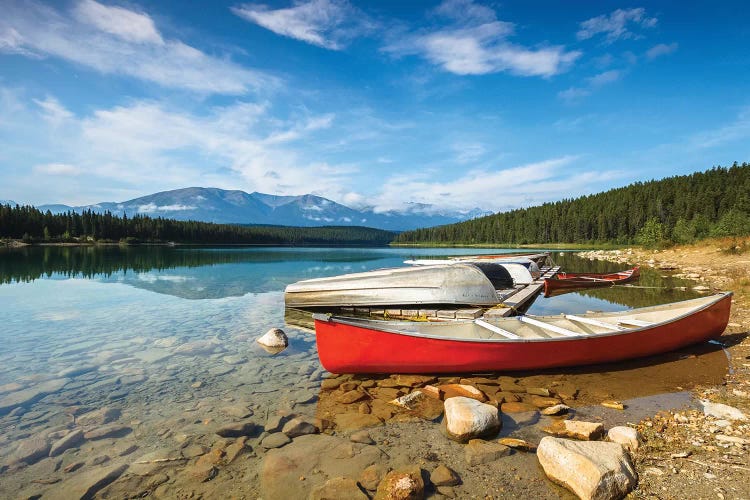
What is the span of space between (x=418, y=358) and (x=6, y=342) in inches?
558

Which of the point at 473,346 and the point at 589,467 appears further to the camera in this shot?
the point at 473,346

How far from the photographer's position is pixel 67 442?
6125 millimetres

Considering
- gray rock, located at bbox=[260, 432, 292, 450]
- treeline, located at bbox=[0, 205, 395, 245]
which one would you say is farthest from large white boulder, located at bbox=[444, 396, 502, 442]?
treeline, located at bbox=[0, 205, 395, 245]

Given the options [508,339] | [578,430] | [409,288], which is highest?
[409,288]

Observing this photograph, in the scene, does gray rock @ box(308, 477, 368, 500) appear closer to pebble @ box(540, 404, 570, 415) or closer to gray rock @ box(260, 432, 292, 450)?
gray rock @ box(260, 432, 292, 450)

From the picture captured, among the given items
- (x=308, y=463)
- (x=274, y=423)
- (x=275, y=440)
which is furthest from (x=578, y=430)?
(x=274, y=423)

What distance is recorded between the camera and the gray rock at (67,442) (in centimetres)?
587

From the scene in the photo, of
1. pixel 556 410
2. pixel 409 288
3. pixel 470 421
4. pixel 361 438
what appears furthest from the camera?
pixel 409 288

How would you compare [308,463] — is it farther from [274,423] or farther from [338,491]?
[274,423]

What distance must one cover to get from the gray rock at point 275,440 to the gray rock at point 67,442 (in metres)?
3.07

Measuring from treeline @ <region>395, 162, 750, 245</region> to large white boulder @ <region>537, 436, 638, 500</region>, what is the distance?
68.2m

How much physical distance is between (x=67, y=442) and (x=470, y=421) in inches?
257

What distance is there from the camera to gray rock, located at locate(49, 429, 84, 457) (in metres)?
5.87

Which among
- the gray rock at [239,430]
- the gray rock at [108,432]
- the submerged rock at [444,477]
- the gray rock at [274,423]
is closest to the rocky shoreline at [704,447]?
the submerged rock at [444,477]
